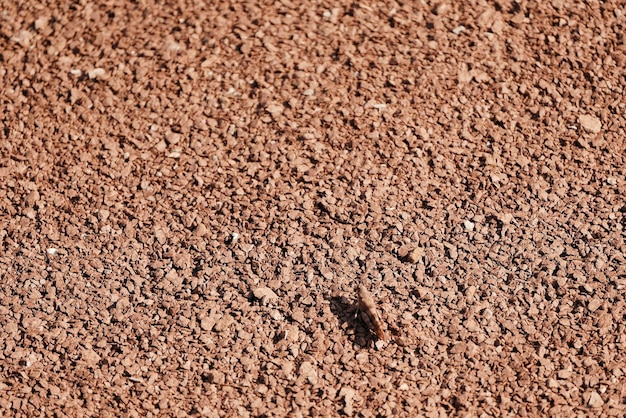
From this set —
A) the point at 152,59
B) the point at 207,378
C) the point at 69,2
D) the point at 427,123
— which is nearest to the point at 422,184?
the point at 427,123

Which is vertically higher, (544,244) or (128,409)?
(544,244)

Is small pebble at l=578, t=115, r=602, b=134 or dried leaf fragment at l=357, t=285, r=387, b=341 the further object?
small pebble at l=578, t=115, r=602, b=134

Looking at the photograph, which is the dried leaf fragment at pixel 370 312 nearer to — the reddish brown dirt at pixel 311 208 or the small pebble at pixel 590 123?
the reddish brown dirt at pixel 311 208

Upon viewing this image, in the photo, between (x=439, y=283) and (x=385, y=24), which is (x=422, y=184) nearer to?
(x=439, y=283)

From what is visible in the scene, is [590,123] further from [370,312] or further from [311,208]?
[370,312]

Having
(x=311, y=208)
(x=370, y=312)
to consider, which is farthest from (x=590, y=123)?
(x=370, y=312)

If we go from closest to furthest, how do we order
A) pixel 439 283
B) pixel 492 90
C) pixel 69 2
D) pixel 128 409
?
pixel 128 409 → pixel 439 283 → pixel 492 90 → pixel 69 2

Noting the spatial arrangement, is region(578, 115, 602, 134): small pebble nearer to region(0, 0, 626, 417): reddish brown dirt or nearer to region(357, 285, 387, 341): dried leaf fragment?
region(0, 0, 626, 417): reddish brown dirt

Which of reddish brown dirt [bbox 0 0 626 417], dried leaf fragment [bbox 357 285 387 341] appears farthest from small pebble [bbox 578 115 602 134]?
dried leaf fragment [bbox 357 285 387 341]
